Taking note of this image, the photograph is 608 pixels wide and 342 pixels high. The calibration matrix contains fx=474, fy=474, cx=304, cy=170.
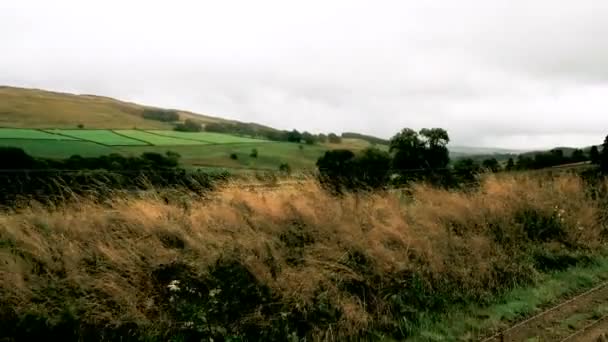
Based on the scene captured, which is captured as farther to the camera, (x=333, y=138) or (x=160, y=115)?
(x=160, y=115)

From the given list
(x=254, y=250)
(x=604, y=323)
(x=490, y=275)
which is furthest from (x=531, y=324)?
(x=254, y=250)

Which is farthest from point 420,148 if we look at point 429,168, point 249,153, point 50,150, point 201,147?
point 201,147

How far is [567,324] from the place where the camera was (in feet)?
18.3

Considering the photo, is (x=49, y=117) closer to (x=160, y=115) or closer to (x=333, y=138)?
(x=160, y=115)

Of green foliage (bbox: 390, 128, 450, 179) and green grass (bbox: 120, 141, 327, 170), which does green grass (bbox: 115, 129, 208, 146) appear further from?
green foliage (bbox: 390, 128, 450, 179)

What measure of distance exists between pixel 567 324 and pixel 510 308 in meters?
0.73

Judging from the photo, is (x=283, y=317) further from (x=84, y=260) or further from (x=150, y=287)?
(x=84, y=260)

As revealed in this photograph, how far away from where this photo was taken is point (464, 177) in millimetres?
11703

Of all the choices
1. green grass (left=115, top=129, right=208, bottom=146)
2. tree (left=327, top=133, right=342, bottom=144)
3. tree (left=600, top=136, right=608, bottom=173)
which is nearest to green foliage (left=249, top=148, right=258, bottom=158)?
green grass (left=115, top=129, right=208, bottom=146)

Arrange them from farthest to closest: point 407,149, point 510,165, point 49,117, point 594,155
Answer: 1. point 49,117
2. point 407,149
3. point 594,155
4. point 510,165

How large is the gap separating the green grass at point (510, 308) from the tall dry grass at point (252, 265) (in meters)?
0.21

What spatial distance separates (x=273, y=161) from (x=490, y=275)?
3937 centimetres

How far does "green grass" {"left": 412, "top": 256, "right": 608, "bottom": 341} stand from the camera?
17.8 feet

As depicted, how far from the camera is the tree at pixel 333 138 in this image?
76.9 metres
